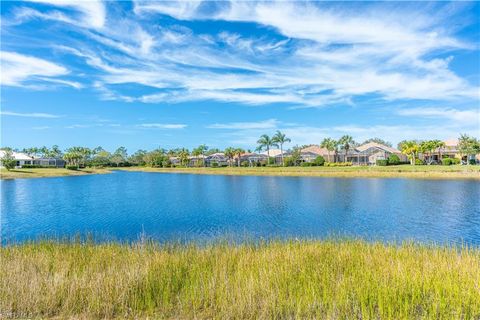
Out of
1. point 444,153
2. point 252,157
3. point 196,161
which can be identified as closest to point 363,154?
point 444,153

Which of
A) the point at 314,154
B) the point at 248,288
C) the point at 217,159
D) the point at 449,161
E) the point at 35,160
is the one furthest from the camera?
the point at 217,159

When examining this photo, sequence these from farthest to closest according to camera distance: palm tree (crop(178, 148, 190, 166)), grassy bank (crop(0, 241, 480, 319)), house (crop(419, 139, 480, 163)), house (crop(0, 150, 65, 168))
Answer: palm tree (crop(178, 148, 190, 166))
house (crop(0, 150, 65, 168))
house (crop(419, 139, 480, 163))
grassy bank (crop(0, 241, 480, 319))

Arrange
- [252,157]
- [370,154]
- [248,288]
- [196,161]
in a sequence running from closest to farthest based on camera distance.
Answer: [248,288]
[370,154]
[252,157]
[196,161]

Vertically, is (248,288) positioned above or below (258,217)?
above

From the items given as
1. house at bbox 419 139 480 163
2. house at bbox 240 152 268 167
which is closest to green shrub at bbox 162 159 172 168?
A: house at bbox 240 152 268 167

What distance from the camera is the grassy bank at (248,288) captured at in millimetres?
5934

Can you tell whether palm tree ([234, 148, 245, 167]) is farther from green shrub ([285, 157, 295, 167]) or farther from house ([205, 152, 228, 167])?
green shrub ([285, 157, 295, 167])

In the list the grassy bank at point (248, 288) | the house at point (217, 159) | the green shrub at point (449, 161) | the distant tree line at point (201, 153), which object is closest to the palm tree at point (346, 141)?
the distant tree line at point (201, 153)

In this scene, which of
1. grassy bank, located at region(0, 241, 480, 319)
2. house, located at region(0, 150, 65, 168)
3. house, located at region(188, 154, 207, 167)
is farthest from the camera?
house, located at region(188, 154, 207, 167)

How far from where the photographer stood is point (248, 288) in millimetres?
6457

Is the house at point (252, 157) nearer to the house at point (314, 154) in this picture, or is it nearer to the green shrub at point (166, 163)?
the house at point (314, 154)

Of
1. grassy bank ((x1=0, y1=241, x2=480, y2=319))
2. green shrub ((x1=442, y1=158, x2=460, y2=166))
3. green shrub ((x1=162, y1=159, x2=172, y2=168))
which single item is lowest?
grassy bank ((x1=0, y1=241, x2=480, y2=319))

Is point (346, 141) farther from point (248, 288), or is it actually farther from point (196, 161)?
point (248, 288)

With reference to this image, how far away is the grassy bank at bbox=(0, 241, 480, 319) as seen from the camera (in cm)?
593
